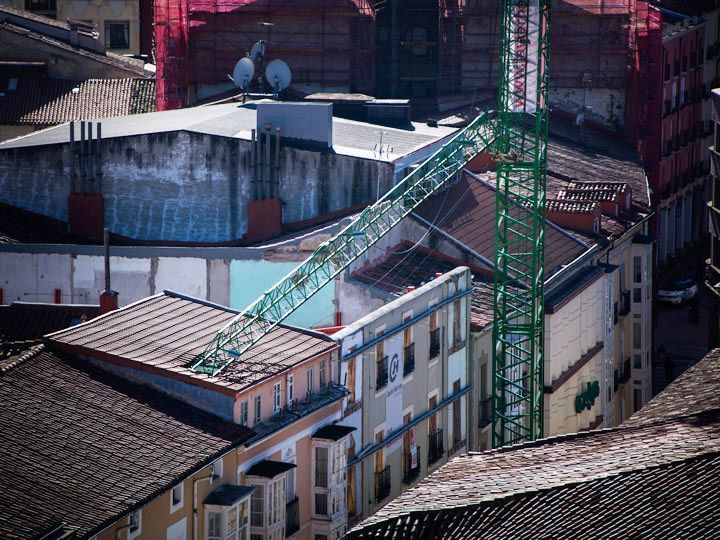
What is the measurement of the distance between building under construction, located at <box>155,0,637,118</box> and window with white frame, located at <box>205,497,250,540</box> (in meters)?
59.2

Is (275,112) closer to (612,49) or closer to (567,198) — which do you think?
(567,198)

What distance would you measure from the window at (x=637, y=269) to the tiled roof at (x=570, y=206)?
897 cm

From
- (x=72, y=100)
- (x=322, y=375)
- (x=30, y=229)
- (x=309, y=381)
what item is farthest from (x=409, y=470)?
(x=72, y=100)

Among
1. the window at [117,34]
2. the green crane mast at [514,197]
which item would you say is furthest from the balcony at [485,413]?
the window at [117,34]

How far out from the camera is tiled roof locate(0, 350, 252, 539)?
187 feet

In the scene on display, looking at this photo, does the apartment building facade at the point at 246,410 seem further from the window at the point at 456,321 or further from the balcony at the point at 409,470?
the window at the point at 456,321

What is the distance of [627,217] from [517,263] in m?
16.0

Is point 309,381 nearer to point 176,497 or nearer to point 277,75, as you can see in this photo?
point 176,497

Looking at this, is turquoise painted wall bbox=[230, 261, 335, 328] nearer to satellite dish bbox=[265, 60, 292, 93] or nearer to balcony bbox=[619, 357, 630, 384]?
balcony bbox=[619, 357, 630, 384]

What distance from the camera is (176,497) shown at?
62500mm

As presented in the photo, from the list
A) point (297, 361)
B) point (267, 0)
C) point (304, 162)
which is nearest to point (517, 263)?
point (304, 162)

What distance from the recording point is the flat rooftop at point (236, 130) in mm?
95000

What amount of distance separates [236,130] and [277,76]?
16631 millimetres

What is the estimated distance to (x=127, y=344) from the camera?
68.8 metres
